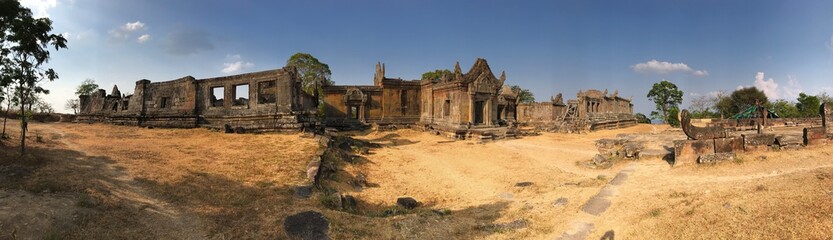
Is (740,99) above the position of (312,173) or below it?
above

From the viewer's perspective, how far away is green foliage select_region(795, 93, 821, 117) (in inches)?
1310

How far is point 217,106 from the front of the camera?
61.4ft

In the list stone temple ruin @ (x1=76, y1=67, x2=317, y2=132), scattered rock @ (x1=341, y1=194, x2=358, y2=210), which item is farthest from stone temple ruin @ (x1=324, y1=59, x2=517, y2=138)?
scattered rock @ (x1=341, y1=194, x2=358, y2=210)

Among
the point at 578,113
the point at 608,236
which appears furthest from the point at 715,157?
the point at 578,113

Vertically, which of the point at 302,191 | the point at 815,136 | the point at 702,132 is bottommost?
the point at 302,191

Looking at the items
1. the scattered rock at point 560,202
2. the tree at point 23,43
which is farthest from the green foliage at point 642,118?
the tree at point 23,43

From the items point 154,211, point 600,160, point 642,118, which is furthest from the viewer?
point 642,118

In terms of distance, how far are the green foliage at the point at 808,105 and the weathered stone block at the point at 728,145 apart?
121 feet

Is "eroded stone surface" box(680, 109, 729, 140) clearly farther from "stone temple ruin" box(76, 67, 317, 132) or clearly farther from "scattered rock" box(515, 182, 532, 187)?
"stone temple ruin" box(76, 67, 317, 132)

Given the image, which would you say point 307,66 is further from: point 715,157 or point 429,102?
point 715,157

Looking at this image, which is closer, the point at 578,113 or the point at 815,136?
the point at 815,136

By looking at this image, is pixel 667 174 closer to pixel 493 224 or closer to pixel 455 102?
pixel 493 224

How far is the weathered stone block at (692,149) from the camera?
9422mm

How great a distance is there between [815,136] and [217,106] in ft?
79.5
